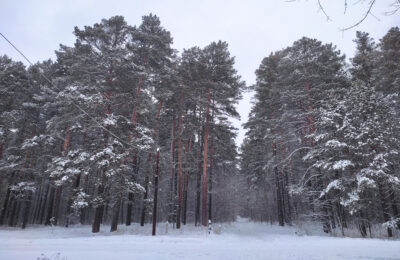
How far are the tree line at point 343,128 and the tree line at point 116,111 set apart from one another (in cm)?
564

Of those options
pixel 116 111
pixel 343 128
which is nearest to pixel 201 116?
pixel 116 111

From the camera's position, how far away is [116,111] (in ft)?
53.9

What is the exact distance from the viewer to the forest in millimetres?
12547

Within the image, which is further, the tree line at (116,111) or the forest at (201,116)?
the tree line at (116,111)

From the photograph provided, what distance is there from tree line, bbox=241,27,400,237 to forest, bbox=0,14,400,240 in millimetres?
88

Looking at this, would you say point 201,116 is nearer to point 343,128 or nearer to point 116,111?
point 116,111

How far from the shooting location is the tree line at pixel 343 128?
11773mm

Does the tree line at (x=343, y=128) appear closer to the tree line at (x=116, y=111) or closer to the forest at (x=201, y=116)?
the forest at (x=201, y=116)

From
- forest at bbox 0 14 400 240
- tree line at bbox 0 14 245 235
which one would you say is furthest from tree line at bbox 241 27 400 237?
tree line at bbox 0 14 245 235

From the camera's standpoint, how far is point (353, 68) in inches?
763

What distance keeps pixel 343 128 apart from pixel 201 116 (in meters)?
12.2

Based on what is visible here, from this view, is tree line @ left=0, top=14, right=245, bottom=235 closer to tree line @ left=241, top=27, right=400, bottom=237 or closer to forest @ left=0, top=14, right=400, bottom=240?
forest @ left=0, top=14, right=400, bottom=240

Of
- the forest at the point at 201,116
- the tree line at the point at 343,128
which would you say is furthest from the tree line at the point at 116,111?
the tree line at the point at 343,128

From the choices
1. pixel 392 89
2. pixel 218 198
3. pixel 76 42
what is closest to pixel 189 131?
pixel 76 42
